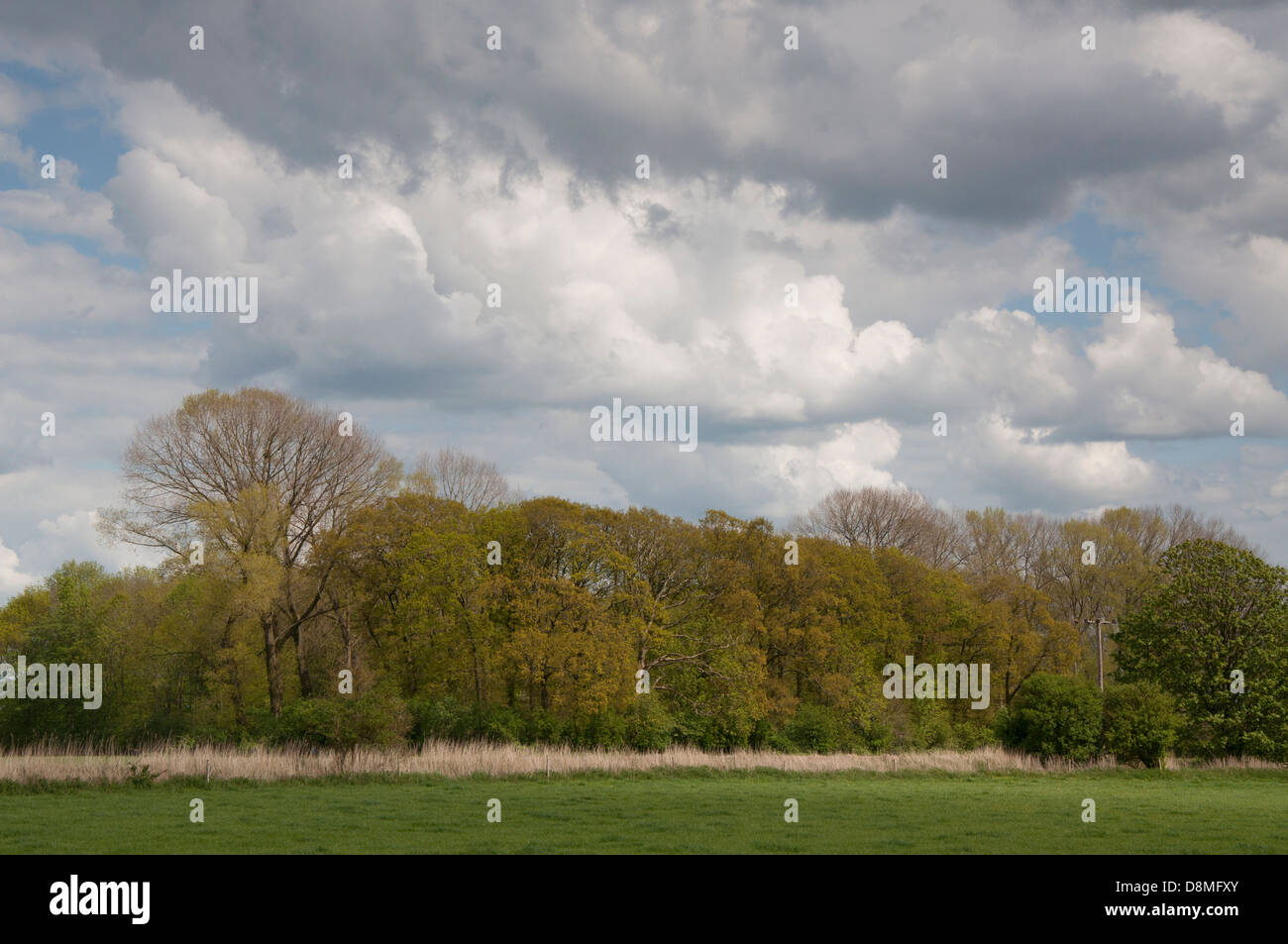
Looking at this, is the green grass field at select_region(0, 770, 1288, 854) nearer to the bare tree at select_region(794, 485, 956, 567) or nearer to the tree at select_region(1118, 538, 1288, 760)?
the tree at select_region(1118, 538, 1288, 760)

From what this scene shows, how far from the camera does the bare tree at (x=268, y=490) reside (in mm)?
49156

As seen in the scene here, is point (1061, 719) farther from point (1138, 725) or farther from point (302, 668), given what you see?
point (302, 668)

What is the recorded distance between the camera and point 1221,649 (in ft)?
156

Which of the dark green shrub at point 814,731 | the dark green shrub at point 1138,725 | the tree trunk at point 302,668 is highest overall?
the tree trunk at point 302,668

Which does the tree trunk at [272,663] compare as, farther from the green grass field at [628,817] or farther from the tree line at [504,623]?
the green grass field at [628,817]

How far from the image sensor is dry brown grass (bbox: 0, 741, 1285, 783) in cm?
2975

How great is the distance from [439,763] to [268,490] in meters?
21.6

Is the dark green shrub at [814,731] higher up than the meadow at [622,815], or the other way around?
the meadow at [622,815]

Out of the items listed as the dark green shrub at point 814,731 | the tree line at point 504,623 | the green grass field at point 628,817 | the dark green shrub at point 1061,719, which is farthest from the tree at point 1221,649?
the dark green shrub at point 814,731

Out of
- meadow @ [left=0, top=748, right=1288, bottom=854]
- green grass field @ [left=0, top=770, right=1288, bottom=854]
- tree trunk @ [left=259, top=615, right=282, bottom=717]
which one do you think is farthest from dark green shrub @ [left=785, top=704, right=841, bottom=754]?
tree trunk @ [left=259, top=615, right=282, bottom=717]

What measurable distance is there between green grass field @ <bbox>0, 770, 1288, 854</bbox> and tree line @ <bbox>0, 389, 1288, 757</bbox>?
478 inches

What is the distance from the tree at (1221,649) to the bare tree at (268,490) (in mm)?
37865

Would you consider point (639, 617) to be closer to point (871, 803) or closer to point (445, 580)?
point (445, 580)
